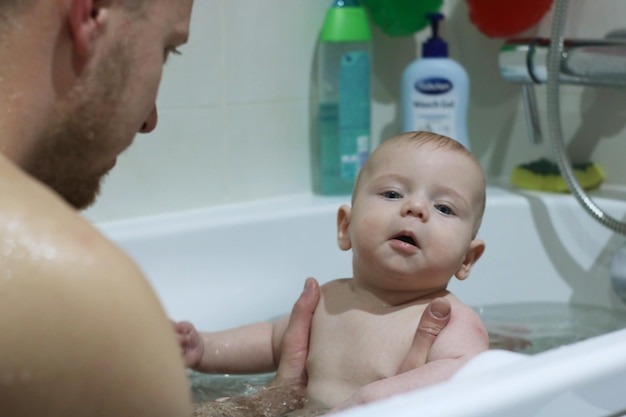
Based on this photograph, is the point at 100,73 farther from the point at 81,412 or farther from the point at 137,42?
the point at 81,412

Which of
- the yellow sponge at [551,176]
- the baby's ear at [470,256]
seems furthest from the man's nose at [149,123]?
the yellow sponge at [551,176]

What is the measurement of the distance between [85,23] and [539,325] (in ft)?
3.52

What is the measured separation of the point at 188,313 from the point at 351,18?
0.60 m

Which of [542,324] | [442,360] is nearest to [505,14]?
[542,324]

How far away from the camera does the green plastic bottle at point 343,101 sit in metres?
1.75

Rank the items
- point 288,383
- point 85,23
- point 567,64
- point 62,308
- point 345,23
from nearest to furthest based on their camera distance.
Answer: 1. point 62,308
2. point 85,23
3. point 288,383
4. point 567,64
5. point 345,23

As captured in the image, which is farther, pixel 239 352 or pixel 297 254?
pixel 297 254

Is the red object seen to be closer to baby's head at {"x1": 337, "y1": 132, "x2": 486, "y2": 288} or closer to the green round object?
the green round object

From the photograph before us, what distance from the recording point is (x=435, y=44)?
181 centimetres

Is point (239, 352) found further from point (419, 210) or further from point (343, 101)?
point (343, 101)

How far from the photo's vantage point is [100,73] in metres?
0.82

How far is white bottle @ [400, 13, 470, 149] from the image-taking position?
1.80 meters

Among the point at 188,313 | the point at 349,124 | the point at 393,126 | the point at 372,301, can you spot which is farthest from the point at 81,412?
the point at 393,126

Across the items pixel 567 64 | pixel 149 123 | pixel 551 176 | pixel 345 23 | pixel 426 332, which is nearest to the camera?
pixel 149 123
